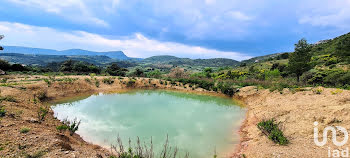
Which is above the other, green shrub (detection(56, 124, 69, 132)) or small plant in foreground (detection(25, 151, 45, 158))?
small plant in foreground (detection(25, 151, 45, 158))

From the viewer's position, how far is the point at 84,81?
16969 millimetres

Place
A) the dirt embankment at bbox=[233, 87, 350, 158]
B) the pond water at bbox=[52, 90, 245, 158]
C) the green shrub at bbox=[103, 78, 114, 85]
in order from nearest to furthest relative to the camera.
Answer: the dirt embankment at bbox=[233, 87, 350, 158] < the pond water at bbox=[52, 90, 245, 158] < the green shrub at bbox=[103, 78, 114, 85]

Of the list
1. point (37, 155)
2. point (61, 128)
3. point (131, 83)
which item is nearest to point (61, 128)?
point (61, 128)

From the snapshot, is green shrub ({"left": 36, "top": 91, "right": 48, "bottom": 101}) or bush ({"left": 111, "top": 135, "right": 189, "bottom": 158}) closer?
bush ({"left": 111, "top": 135, "right": 189, "bottom": 158})

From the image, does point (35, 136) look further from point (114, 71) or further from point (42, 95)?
point (114, 71)

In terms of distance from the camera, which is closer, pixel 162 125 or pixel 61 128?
pixel 61 128

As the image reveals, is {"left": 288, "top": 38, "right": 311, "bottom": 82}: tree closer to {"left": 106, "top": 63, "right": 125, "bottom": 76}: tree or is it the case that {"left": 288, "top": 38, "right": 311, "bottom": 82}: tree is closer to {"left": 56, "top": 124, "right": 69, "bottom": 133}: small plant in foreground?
{"left": 56, "top": 124, "right": 69, "bottom": 133}: small plant in foreground

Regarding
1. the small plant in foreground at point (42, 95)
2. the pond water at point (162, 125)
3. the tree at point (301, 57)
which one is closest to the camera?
the pond water at point (162, 125)

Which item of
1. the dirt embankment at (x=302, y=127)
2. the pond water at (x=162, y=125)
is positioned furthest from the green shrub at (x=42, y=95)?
the dirt embankment at (x=302, y=127)

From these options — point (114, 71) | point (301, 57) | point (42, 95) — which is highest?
point (301, 57)

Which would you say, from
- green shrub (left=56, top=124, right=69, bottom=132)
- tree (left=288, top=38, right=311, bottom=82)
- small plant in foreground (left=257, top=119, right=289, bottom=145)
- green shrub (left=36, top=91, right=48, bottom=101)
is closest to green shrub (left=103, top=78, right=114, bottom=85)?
green shrub (left=36, top=91, right=48, bottom=101)

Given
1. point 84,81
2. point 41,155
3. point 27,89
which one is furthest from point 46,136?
point 84,81

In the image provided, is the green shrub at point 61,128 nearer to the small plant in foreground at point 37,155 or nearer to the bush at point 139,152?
the bush at point 139,152

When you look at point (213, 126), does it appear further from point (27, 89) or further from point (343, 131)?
point (27, 89)
